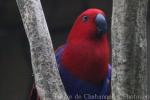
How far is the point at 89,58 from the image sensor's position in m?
1.75

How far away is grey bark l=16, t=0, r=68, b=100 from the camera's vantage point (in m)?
1.24

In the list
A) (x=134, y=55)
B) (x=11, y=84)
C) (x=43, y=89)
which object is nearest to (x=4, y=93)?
(x=11, y=84)

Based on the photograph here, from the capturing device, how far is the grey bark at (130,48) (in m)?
1.11

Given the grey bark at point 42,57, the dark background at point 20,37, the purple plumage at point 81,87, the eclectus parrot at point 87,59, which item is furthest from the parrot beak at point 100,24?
the dark background at point 20,37

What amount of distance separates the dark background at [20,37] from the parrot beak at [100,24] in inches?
42.5

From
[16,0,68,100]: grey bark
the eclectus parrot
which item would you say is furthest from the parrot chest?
[16,0,68,100]: grey bark

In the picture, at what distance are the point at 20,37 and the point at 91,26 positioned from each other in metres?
1.30

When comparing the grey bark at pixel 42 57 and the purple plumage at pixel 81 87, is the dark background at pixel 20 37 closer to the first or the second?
the purple plumage at pixel 81 87

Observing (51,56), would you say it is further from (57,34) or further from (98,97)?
(57,34)

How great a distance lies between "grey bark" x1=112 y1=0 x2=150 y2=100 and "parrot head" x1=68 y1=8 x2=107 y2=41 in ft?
1.91

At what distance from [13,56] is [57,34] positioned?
0.33 meters

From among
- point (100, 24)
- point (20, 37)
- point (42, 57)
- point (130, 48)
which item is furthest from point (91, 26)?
point (20, 37)

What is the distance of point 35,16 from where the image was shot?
126cm

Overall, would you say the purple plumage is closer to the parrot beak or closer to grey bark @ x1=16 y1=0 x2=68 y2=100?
the parrot beak
